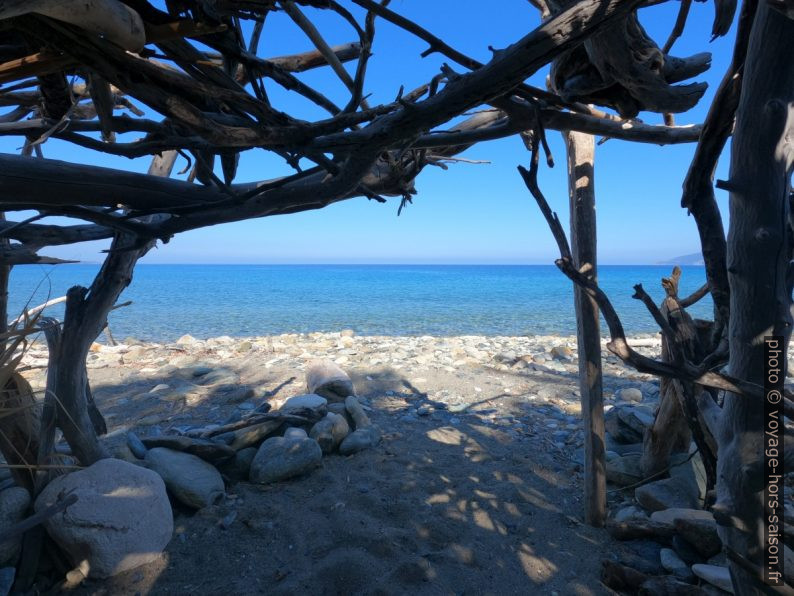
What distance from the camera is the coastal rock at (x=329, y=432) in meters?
3.79

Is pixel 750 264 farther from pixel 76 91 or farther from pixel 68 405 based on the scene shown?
pixel 68 405

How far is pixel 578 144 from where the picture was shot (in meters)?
2.84

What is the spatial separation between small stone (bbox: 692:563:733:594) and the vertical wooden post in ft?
2.30

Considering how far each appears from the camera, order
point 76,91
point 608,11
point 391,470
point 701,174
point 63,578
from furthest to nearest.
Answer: point 391,470 < point 63,578 < point 76,91 < point 701,174 < point 608,11

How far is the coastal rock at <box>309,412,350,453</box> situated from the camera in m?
3.79

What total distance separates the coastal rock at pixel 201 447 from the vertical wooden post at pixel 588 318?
8.43 ft

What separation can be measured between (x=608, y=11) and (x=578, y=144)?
6.20ft

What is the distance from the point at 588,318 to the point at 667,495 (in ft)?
4.47

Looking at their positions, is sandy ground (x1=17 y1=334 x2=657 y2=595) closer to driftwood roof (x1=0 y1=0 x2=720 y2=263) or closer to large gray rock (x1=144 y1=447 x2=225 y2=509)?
Answer: large gray rock (x1=144 y1=447 x2=225 y2=509)

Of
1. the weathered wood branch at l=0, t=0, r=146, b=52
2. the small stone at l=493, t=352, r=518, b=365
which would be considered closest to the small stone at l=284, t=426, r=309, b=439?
the weathered wood branch at l=0, t=0, r=146, b=52

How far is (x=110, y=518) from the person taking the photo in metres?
2.44

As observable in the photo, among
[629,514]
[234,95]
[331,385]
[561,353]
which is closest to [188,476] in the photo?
[331,385]

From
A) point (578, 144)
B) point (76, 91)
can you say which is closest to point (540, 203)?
point (578, 144)

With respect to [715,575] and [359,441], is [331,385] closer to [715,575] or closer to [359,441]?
[359,441]
